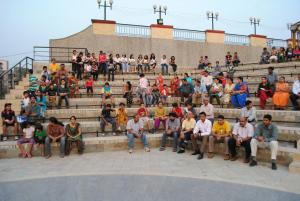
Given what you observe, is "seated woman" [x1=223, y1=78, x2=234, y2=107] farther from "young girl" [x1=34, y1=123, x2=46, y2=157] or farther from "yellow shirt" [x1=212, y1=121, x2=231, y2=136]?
"young girl" [x1=34, y1=123, x2=46, y2=157]

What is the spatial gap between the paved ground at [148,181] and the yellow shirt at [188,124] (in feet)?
5.67

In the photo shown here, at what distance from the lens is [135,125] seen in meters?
10.3

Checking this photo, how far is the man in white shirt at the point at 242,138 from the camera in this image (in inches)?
326

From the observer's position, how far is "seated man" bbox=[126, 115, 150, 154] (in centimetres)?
1003

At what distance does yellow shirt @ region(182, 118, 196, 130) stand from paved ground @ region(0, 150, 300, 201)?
1.73 metres

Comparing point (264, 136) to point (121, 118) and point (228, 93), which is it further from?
point (121, 118)

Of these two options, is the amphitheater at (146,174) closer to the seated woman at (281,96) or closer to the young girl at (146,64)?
the seated woman at (281,96)

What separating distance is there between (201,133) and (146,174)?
2.80 meters

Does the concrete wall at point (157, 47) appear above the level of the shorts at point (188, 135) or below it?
above

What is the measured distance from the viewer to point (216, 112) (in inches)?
462

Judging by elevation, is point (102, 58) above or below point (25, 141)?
above

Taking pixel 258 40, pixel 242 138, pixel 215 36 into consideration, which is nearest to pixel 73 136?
pixel 242 138

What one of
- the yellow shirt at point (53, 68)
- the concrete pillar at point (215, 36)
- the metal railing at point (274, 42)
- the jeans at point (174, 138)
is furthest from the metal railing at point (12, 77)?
the metal railing at point (274, 42)

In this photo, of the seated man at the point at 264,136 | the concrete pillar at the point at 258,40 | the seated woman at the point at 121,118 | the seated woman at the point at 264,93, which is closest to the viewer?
the seated man at the point at 264,136
